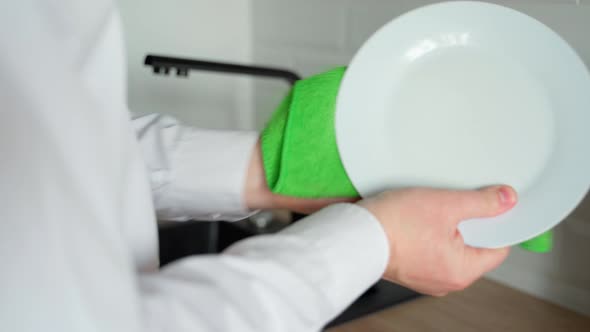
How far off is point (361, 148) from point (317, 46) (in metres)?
0.52

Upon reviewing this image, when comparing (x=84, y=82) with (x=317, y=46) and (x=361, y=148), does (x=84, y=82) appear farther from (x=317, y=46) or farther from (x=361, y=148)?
(x=317, y=46)

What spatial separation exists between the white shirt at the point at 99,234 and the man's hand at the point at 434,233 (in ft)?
0.09

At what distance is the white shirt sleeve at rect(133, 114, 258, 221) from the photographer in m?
0.58

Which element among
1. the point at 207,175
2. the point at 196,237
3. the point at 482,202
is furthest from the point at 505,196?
the point at 196,237

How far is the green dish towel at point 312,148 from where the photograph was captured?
54 centimetres

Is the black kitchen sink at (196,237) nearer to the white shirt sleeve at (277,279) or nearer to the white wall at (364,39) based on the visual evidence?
the white wall at (364,39)

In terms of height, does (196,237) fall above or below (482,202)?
below

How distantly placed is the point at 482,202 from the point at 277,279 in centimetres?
21

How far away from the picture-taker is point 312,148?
21.6 inches

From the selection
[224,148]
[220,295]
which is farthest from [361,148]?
[220,295]

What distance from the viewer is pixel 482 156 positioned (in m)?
0.52

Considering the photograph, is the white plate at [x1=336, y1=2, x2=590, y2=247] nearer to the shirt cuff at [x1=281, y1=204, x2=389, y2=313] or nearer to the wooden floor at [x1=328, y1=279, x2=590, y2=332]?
the shirt cuff at [x1=281, y1=204, x2=389, y2=313]

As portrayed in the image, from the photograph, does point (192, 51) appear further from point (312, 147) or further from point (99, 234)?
point (99, 234)

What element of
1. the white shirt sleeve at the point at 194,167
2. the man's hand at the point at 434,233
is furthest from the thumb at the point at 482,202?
the white shirt sleeve at the point at 194,167
